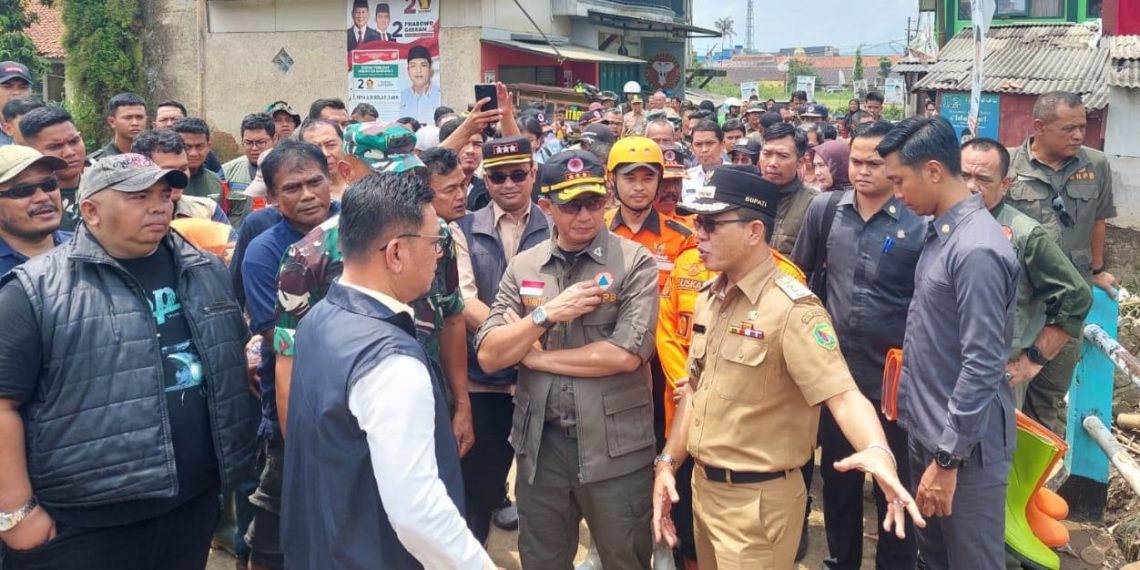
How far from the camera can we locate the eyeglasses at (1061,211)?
5.01 metres

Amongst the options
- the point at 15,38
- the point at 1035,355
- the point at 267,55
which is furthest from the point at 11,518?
the point at 15,38

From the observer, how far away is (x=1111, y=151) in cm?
892

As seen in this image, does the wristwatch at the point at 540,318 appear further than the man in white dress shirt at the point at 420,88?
No

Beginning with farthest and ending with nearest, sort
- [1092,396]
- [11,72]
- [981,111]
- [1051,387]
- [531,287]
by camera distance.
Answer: [981,111] < [11,72] < [1051,387] < [1092,396] < [531,287]

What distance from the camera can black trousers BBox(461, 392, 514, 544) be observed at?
13.4ft

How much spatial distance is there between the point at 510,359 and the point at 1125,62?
8.19 m

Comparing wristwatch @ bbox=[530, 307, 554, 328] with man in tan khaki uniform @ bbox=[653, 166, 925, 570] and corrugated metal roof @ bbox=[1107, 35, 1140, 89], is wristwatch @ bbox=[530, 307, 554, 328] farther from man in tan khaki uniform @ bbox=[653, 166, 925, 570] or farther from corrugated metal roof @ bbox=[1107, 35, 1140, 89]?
corrugated metal roof @ bbox=[1107, 35, 1140, 89]

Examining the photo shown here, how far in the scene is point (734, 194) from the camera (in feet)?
9.52

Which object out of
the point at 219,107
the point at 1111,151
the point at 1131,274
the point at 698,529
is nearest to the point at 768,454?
the point at 698,529

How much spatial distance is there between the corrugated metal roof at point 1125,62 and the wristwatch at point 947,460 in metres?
7.04

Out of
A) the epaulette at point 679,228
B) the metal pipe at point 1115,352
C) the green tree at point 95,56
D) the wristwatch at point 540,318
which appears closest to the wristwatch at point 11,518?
the wristwatch at point 540,318

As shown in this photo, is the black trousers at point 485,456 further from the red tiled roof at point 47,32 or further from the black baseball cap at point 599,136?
the red tiled roof at point 47,32

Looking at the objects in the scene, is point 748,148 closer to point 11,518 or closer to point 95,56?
point 11,518

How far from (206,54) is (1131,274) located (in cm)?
1982
